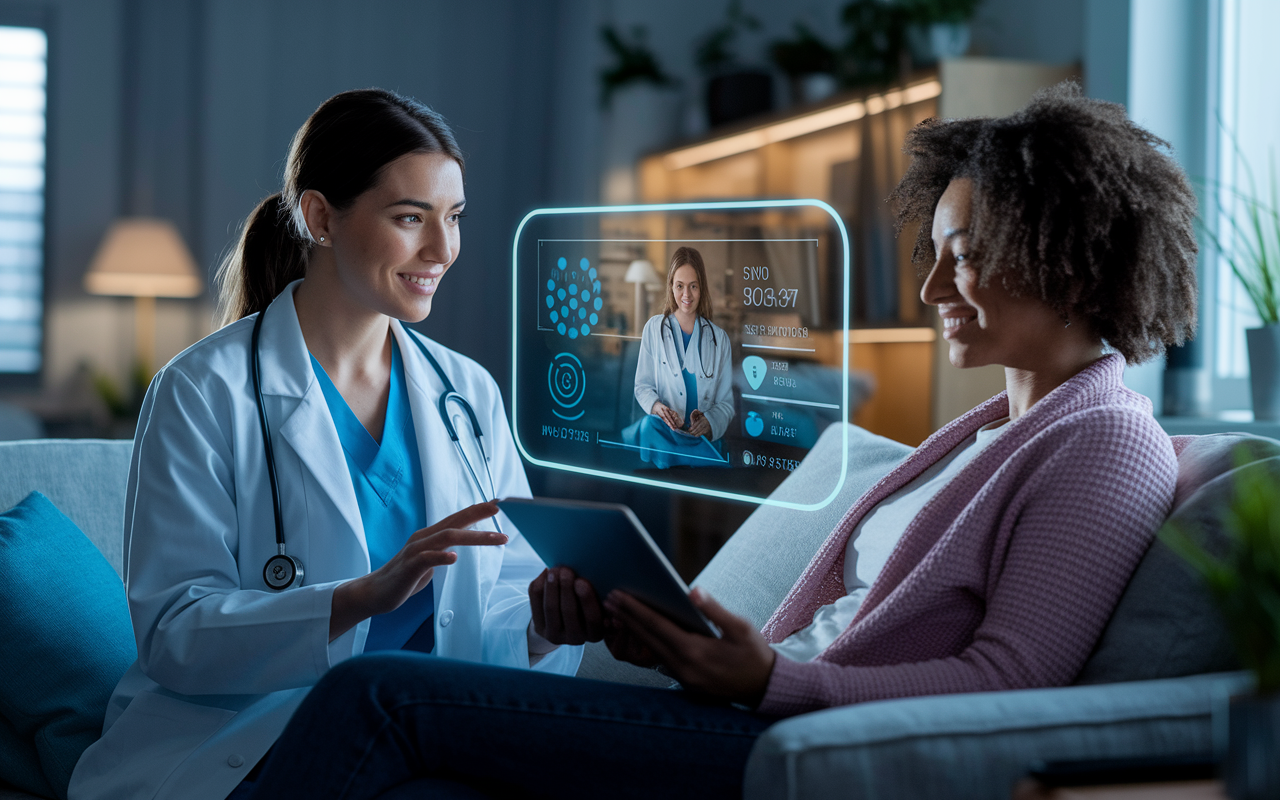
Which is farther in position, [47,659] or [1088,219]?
[47,659]

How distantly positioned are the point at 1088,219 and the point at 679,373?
1.97 ft

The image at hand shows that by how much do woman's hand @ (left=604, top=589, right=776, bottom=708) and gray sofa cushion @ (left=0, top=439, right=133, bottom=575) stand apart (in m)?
1.09

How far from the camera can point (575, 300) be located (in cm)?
167

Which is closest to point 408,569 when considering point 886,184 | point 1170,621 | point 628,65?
point 1170,621

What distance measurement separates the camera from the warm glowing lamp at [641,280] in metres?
1.54

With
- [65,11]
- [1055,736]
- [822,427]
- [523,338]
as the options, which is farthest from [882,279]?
[65,11]

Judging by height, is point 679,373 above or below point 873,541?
above

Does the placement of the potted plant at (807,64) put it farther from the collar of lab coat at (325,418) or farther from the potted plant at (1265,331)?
the collar of lab coat at (325,418)

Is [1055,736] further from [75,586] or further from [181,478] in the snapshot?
[75,586]

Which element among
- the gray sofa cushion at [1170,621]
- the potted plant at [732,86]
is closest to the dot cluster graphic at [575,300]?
the gray sofa cushion at [1170,621]

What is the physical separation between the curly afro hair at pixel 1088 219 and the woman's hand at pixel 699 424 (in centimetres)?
47

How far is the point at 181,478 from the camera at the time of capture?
1250 millimetres

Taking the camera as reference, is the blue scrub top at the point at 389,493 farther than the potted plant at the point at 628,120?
No

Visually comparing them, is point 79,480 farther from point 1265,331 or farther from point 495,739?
point 1265,331
